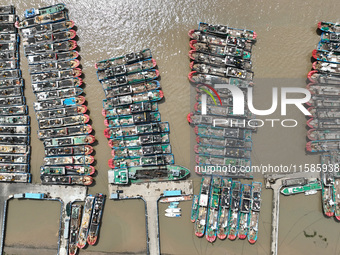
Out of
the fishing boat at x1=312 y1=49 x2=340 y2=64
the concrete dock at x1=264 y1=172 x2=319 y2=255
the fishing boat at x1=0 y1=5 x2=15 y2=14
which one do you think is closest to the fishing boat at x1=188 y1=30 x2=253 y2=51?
the fishing boat at x1=312 y1=49 x2=340 y2=64

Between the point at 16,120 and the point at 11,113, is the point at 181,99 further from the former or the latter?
the point at 11,113

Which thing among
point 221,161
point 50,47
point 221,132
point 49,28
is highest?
point 49,28

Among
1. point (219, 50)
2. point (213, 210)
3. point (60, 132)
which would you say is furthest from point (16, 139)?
point (219, 50)

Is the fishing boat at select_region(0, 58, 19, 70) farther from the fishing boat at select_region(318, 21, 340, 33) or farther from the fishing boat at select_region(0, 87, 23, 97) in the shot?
the fishing boat at select_region(318, 21, 340, 33)

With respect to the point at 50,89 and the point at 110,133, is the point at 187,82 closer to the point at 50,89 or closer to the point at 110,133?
the point at 110,133

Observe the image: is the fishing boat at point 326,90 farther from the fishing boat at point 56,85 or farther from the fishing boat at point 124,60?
the fishing boat at point 56,85

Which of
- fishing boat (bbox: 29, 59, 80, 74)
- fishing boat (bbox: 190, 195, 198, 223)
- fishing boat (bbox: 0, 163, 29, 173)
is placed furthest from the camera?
fishing boat (bbox: 29, 59, 80, 74)
